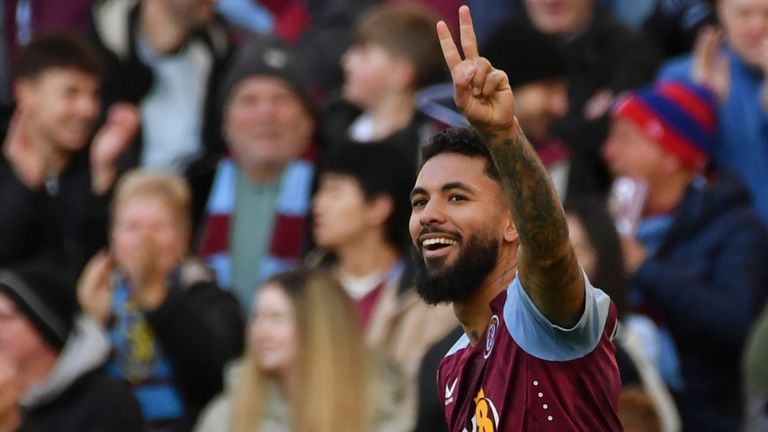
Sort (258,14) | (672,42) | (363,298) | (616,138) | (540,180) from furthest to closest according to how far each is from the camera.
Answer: (258,14) → (672,42) → (616,138) → (363,298) → (540,180)

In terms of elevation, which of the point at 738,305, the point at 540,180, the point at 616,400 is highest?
the point at 540,180

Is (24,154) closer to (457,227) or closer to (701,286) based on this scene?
(701,286)

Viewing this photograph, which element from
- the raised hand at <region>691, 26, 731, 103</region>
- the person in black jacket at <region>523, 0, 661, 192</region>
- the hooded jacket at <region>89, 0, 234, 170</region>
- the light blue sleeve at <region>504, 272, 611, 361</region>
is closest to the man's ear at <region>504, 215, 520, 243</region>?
the light blue sleeve at <region>504, 272, 611, 361</region>

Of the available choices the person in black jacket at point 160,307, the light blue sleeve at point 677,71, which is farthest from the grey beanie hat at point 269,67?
the light blue sleeve at point 677,71

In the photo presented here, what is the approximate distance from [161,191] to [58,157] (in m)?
0.84

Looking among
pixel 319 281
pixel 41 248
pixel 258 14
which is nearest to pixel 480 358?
pixel 319 281

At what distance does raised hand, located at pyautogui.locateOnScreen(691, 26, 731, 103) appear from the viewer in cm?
839

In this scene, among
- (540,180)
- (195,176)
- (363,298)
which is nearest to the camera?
(540,180)

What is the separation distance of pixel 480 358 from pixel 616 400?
34 cm

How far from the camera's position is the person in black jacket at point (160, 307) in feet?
24.5

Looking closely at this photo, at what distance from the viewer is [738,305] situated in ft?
24.0

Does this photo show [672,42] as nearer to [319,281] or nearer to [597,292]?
[319,281]

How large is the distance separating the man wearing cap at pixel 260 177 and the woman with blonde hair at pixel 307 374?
1067 millimetres

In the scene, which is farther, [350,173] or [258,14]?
[258,14]
